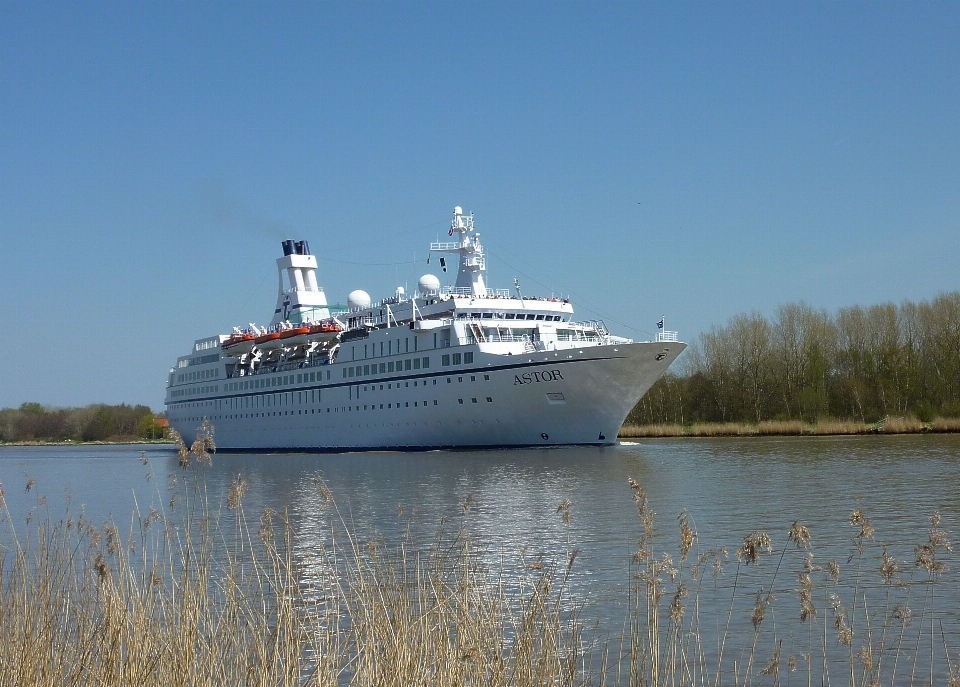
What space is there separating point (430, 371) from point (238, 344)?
2250cm

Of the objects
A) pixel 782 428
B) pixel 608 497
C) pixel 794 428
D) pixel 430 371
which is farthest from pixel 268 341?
pixel 608 497

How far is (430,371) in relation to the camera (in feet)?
153

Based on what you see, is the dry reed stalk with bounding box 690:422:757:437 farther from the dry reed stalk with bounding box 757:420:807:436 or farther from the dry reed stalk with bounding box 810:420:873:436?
the dry reed stalk with bounding box 810:420:873:436

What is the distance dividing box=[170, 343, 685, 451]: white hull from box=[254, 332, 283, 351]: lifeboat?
5697mm

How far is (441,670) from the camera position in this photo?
561cm

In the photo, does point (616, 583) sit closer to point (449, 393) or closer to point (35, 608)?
point (35, 608)

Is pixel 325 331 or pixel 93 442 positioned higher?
pixel 325 331

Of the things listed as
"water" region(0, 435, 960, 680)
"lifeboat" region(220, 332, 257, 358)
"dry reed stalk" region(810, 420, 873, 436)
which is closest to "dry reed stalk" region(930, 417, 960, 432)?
"dry reed stalk" region(810, 420, 873, 436)

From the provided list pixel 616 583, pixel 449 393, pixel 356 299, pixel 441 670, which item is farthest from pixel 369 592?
pixel 356 299

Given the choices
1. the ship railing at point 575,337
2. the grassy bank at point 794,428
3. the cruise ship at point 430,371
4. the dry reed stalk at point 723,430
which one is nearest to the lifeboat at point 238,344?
the cruise ship at point 430,371

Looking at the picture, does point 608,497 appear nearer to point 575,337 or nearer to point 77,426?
point 575,337

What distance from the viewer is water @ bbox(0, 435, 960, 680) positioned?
1266cm

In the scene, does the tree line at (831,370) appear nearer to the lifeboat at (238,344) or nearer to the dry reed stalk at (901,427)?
the dry reed stalk at (901,427)

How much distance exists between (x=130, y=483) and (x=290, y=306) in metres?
36.7
